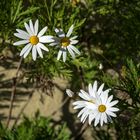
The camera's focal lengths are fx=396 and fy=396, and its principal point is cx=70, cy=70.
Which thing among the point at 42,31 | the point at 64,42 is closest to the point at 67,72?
the point at 64,42

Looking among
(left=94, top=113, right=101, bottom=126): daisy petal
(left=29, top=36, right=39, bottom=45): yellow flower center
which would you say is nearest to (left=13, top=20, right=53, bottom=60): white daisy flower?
(left=29, top=36, right=39, bottom=45): yellow flower center

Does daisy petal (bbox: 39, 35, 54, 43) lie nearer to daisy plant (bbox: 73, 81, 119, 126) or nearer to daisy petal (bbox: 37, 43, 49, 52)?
daisy petal (bbox: 37, 43, 49, 52)

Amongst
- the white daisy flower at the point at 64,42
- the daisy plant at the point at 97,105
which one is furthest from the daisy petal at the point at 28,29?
the daisy plant at the point at 97,105

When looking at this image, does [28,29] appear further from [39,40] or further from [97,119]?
[97,119]

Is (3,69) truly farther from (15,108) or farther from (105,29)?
(105,29)

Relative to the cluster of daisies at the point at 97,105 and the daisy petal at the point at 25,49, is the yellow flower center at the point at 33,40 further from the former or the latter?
the cluster of daisies at the point at 97,105

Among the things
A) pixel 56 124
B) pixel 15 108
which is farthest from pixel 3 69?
pixel 56 124

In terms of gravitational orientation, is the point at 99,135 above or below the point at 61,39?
below
